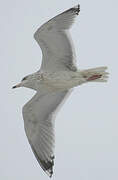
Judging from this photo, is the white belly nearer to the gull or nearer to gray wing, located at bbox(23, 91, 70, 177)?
the gull

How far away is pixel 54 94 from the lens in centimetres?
905

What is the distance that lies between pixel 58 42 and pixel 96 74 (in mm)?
835

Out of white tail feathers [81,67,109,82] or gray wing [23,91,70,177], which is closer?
white tail feathers [81,67,109,82]

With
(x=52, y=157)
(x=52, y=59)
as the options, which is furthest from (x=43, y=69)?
(x=52, y=157)

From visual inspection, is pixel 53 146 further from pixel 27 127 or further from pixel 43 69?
pixel 43 69

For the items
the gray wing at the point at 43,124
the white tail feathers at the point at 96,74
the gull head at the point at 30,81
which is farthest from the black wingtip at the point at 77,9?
the gray wing at the point at 43,124

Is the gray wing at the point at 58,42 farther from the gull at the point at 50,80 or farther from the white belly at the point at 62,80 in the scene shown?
the white belly at the point at 62,80

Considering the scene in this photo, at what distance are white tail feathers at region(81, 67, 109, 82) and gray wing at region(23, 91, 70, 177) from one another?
0.84 meters

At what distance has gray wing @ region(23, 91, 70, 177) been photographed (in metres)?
8.59

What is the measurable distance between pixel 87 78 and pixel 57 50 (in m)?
0.76

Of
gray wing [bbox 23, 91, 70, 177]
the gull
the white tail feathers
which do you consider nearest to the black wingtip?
the gull

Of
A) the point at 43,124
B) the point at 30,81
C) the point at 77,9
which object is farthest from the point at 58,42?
the point at 43,124

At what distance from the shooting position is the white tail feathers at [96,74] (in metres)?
8.20

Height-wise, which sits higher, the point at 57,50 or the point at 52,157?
the point at 57,50
